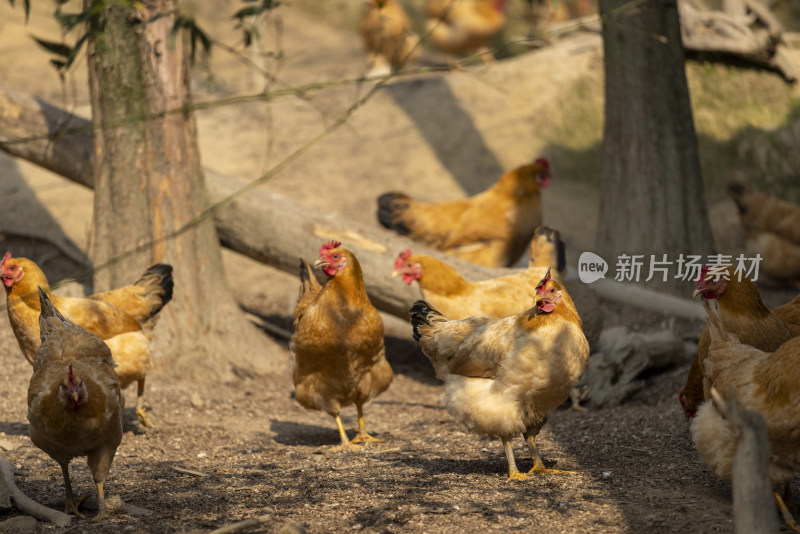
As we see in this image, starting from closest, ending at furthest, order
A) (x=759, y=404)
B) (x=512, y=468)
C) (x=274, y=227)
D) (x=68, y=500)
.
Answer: (x=759, y=404) < (x=68, y=500) < (x=512, y=468) < (x=274, y=227)

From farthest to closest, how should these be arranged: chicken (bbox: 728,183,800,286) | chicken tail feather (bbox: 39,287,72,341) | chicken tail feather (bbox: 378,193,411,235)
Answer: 1. chicken (bbox: 728,183,800,286)
2. chicken tail feather (bbox: 378,193,411,235)
3. chicken tail feather (bbox: 39,287,72,341)

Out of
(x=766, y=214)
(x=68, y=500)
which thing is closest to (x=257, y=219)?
(x=68, y=500)

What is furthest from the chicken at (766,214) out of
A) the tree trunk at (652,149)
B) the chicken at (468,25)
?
the chicken at (468,25)

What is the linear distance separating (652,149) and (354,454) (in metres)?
4.71

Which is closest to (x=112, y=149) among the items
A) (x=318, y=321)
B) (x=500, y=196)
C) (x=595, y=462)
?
(x=318, y=321)

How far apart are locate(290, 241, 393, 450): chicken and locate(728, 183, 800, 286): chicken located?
A: 526 cm

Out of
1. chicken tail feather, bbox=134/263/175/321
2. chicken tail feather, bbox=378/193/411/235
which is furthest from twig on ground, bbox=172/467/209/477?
chicken tail feather, bbox=378/193/411/235

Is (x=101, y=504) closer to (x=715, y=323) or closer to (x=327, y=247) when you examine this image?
(x=327, y=247)

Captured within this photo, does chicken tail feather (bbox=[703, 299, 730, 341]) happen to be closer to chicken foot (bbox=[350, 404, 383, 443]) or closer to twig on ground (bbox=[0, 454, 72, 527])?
chicken foot (bbox=[350, 404, 383, 443])

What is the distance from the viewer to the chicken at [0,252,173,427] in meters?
5.18

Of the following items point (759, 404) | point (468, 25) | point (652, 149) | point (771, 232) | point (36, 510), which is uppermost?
point (468, 25)

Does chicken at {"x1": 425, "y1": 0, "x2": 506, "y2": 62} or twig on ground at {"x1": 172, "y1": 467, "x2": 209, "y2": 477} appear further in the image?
chicken at {"x1": 425, "y1": 0, "x2": 506, "y2": 62}

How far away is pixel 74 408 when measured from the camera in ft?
12.6

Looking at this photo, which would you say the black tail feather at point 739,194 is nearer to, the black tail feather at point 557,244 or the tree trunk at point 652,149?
the tree trunk at point 652,149
